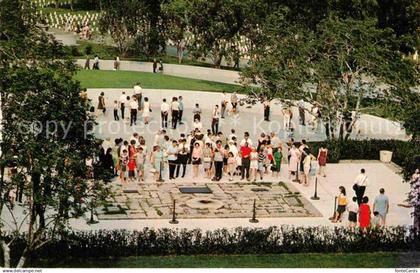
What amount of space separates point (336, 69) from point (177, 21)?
24.4 metres

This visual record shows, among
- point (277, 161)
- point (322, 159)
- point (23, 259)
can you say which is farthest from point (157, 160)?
point (23, 259)

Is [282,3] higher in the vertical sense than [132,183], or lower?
higher

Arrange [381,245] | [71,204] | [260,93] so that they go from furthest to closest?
[260,93] → [381,245] → [71,204]

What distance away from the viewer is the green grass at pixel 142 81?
4816 cm

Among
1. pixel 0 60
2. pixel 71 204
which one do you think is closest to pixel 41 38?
pixel 0 60

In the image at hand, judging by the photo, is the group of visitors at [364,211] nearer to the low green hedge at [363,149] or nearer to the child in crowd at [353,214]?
the child in crowd at [353,214]

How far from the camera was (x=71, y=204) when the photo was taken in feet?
67.7

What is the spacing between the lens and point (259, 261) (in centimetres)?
2384

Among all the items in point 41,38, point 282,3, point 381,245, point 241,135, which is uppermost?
point 282,3

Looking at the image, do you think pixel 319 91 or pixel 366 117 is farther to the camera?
pixel 366 117

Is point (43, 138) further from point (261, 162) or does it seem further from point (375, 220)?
point (261, 162)

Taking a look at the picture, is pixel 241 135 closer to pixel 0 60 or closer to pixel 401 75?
pixel 401 75

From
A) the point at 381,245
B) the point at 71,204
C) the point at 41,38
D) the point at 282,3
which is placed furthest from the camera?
the point at 282,3

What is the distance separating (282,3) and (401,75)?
1684 centimetres
